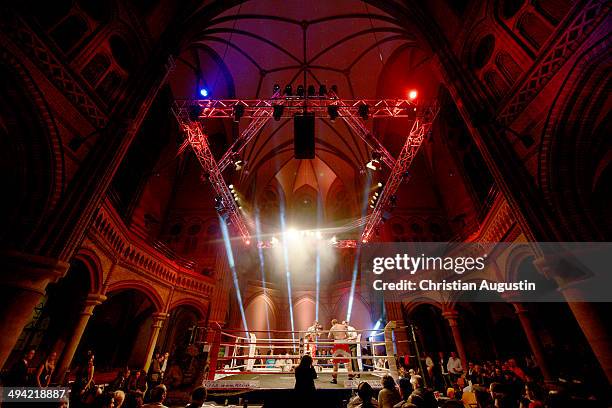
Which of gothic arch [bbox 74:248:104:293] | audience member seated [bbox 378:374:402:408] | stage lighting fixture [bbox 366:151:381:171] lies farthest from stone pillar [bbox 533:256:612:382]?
gothic arch [bbox 74:248:104:293]

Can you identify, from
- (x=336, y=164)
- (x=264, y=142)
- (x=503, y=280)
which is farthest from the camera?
(x=336, y=164)

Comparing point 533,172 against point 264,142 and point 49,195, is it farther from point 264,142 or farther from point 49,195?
point 264,142

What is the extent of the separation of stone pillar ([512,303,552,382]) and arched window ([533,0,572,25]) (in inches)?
327

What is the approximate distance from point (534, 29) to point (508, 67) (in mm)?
882

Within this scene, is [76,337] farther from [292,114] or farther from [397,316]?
[397,316]

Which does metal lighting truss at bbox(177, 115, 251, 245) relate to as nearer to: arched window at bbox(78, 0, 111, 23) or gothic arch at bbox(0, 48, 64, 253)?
arched window at bbox(78, 0, 111, 23)

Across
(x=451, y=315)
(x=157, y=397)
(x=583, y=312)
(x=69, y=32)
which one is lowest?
(x=157, y=397)

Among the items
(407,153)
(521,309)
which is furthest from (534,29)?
(521,309)

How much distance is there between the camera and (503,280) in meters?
8.95

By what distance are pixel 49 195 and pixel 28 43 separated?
3.08m

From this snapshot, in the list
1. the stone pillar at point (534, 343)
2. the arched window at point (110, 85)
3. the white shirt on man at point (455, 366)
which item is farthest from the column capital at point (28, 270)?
the white shirt on man at point (455, 366)

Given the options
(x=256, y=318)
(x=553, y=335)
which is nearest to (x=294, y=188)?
(x=256, y=318)

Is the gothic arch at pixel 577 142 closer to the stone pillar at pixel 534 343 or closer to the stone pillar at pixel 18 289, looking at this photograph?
the stone pillar at pixel 534 343

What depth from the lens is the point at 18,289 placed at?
4336mm
